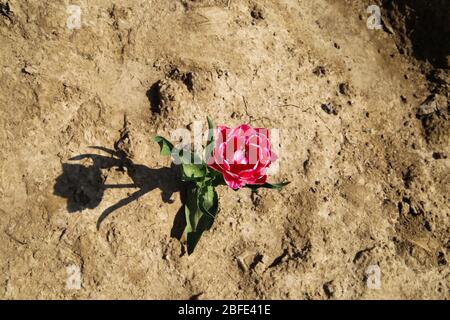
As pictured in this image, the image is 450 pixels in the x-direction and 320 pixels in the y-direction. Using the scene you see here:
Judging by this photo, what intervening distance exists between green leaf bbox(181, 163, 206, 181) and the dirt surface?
32 centimetres

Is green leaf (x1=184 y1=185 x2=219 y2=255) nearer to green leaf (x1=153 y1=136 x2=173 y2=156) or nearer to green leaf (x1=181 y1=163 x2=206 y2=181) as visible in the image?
green leaf (x1=181 y1=163 x2=206 y2=181)

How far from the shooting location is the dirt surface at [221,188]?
2.97 meters

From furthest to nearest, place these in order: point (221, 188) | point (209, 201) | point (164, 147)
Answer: point (221, 188)
point (209, 201)
point (164, 147)

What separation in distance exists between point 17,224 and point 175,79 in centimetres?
131

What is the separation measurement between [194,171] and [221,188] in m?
0.40

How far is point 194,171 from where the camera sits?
2822 mm

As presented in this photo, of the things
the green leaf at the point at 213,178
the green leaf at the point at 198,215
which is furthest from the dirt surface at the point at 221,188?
the green leaf at the point at 213,178

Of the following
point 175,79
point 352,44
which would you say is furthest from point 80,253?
point 352,44

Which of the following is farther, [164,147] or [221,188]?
[221,188]

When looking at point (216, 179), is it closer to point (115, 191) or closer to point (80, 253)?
point (115, 191)

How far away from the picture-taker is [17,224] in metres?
2.94

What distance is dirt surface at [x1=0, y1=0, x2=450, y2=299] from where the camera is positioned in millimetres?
2973

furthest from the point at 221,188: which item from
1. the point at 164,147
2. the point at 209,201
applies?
the point at 164,147

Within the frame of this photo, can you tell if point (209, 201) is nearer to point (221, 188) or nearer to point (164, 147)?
point (221, 188)
